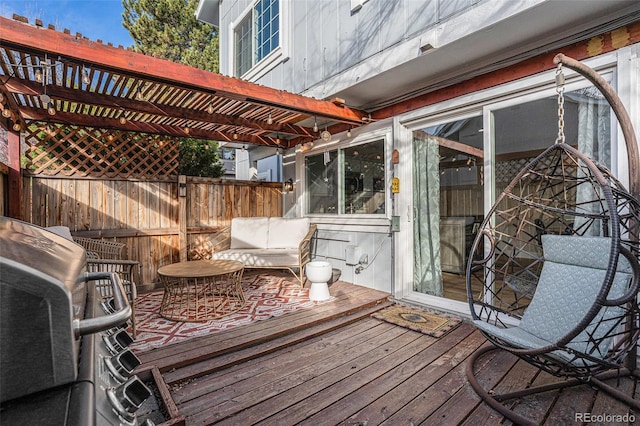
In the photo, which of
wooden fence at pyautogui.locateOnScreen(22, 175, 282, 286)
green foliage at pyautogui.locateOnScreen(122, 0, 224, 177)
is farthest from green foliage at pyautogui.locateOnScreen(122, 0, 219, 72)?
wooden fence at pyautogui.locateOnScreen(22, 175, 282, 286)

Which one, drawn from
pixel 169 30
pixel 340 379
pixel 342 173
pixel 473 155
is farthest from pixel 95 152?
pixel 169 30

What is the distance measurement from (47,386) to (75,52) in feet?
8.17

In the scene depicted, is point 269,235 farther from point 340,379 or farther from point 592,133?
point 592,133

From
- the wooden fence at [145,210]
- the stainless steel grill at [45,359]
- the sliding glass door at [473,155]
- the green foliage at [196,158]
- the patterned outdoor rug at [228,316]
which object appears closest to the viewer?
the stainless steel grill at [45,359]

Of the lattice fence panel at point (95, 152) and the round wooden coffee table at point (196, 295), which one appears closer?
the round wooden coffee table at point (196, 295)

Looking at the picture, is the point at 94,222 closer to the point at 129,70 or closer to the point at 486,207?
the point at 129,70

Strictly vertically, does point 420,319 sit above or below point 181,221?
below

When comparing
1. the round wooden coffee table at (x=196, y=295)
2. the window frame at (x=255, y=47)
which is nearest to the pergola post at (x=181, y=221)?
the round wooden coffee table at (x=196, y=295)

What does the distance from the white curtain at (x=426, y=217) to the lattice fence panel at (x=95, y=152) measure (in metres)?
3.70

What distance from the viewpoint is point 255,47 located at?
5.57 meters

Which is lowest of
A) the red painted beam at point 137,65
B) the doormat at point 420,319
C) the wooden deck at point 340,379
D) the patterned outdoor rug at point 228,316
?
the wooden deck at point 340,379

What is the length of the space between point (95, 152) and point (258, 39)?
330 centimetres

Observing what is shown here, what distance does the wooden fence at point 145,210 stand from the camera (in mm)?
3841

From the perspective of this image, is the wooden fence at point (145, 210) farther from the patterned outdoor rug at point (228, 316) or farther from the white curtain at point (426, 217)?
the white curtain at point (426, 217)
